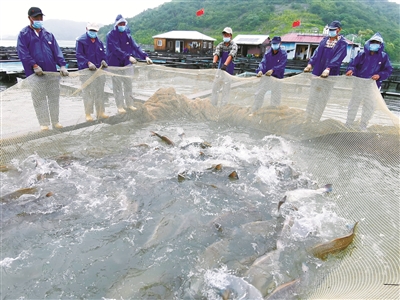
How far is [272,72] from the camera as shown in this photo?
295 inches

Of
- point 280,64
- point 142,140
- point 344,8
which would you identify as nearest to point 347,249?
point 142,140

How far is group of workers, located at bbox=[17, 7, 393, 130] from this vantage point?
226 inches

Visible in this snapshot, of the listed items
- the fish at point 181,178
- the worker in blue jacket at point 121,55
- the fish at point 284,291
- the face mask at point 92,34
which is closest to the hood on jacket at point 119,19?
the worker in blue jacket at point 121,55

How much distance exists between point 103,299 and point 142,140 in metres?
4.48

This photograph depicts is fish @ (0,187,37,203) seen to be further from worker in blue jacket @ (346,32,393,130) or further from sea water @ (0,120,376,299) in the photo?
worker in blue jacket @ (346,32,393,130)

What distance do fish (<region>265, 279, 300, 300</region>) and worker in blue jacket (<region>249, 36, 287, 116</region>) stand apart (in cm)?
510

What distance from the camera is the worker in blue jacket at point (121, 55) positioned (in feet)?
23.3

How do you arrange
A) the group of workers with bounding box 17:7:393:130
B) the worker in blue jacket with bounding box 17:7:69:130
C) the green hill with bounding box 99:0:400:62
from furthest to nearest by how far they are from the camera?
the green hill with bounding box 99:0:400:62 < the group of workers with bounding box 17:7:393:130 < the worker in blue jacket with bounding box 17:7:69:130

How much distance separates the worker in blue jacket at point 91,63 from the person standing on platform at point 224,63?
306cm

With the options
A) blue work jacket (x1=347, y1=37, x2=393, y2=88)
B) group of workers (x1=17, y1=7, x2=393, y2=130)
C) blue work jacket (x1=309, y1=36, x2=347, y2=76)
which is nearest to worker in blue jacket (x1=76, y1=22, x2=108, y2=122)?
group of workers (x1=17, y1=7, x2=393, y2=130)

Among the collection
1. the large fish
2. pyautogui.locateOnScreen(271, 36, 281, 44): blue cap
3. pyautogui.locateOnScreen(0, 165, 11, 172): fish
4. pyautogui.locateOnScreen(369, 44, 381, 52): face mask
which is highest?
pyautogui.locateOnScreen(271, 36, 281, 44): blue cap

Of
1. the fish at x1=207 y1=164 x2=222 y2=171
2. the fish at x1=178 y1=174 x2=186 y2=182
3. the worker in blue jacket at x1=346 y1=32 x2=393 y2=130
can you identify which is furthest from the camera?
the worker in blue jacket at x1=346 y1=32 x2=393 y2=130

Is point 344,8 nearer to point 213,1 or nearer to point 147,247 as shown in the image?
point 213,1

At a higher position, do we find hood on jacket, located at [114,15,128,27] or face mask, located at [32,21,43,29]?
hood on jacket, located at [114,15,128,27]
